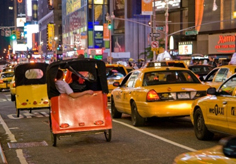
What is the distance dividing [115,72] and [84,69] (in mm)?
10246

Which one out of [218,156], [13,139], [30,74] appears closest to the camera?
Result: [218,156]

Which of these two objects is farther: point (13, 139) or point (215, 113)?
point (13, 139)

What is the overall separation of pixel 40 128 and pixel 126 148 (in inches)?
169

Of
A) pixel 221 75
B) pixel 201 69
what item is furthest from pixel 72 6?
pixel 221 75

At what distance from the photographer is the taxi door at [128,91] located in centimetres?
1375

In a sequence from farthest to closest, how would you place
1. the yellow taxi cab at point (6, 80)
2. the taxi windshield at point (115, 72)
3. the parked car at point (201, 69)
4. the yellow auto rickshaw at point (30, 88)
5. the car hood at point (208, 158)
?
the yellow taxi cab at point (6, 80) < the parked car at point (201, 69) < the taxi windshield at point (115, 72) < the yellow auto rickshaw at point (30, 88) < the car hood at point (208, 158)

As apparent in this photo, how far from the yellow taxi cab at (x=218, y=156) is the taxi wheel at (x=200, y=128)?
5712 mm

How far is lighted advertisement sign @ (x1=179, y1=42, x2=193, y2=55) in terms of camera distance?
228 ft

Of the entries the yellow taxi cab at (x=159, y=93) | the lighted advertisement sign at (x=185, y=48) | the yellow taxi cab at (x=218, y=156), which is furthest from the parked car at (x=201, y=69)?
the lighted advertisement sign at (x=185, y=48)

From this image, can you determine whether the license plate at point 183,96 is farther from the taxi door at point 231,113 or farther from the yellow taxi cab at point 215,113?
the taxi door at point 231,113

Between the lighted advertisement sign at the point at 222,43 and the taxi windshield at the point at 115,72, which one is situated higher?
the lighted advertisement sign at the point at 222,43

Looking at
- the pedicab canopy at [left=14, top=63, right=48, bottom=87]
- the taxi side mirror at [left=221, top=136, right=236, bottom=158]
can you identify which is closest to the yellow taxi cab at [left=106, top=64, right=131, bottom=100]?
the pedicab canopy at [left=14, top=63, right=48, bottom=87]

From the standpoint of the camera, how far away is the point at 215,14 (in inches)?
2468

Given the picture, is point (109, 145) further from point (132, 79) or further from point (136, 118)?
point (132, 79)
